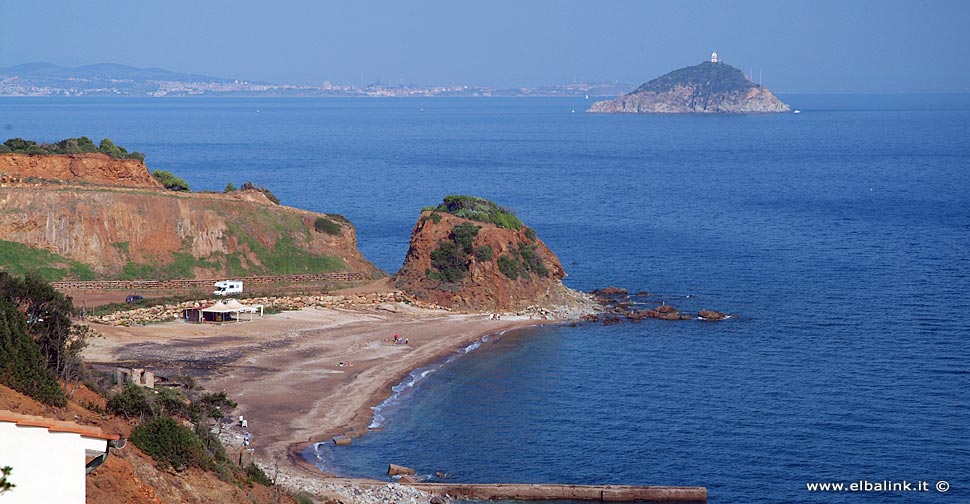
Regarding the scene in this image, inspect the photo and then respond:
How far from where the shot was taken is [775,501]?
34.1 m

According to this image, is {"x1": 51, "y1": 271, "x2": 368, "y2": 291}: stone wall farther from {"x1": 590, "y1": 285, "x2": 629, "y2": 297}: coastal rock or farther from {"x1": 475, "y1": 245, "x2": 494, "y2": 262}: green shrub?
{"x1": 590, "y1": 285, "x2": 629, "y2": 297}: coastal rock

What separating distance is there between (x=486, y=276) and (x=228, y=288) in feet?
46.6

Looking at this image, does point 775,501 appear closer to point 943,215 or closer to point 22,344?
point 22,344

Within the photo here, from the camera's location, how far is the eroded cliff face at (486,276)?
65688mm

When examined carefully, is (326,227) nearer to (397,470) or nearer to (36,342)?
(397,470)

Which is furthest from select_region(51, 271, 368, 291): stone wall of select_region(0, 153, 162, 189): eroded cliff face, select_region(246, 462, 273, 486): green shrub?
select_region(246, 462, 273, 486): green shrub

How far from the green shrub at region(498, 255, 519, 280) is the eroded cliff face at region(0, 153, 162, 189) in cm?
2447

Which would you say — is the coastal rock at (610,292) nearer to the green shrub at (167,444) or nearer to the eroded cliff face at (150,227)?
the eroded cliff face at (150,227)

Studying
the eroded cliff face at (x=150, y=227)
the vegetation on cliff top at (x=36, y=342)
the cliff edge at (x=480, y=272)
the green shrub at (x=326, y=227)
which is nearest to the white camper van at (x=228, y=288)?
the eroded cliff face at (x=150, y=227)

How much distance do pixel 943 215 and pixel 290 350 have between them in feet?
244

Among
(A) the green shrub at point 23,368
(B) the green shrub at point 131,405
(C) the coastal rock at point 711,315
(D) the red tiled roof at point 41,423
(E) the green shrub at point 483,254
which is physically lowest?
(C) the coastal rock at point 711,315

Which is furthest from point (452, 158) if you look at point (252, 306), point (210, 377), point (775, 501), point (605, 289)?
point (775, 501)

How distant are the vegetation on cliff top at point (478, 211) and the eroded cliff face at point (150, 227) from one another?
20.0ft

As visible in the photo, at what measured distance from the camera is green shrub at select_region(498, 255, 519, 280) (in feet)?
218
